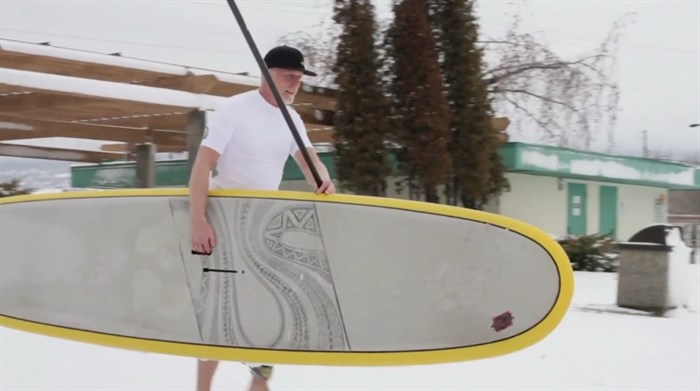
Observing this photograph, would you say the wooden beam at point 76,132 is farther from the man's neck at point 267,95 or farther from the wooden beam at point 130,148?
the man's neck at point 267,95

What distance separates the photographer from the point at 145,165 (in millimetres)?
A: 16062

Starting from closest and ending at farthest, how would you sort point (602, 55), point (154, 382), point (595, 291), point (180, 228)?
1. point (180, 228)
2. point (154, 382)
3. point (595, 291)
4. point (602, 55)

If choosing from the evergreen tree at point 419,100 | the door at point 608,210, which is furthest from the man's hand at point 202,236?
the door at point 608,210

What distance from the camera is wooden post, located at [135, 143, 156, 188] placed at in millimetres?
15820

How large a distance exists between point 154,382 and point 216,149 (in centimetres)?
192

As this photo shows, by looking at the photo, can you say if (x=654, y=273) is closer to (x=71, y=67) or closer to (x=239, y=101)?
(x=239, y=101)

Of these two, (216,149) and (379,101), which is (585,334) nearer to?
(216,149)

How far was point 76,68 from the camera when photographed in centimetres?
1066

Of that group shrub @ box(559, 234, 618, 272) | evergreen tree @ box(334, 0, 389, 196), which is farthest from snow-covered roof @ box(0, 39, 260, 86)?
shrub @ box(559, 234, 618, 272)

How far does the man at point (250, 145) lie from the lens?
10.6ft

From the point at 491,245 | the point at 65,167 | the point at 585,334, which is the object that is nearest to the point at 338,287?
the point at 491,245

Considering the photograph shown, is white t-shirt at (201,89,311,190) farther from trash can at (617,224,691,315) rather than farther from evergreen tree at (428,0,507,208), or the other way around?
evergreen tree at (428,0,507,208)

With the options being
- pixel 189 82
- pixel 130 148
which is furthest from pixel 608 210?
pixel 189 82

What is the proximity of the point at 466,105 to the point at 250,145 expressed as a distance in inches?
529
